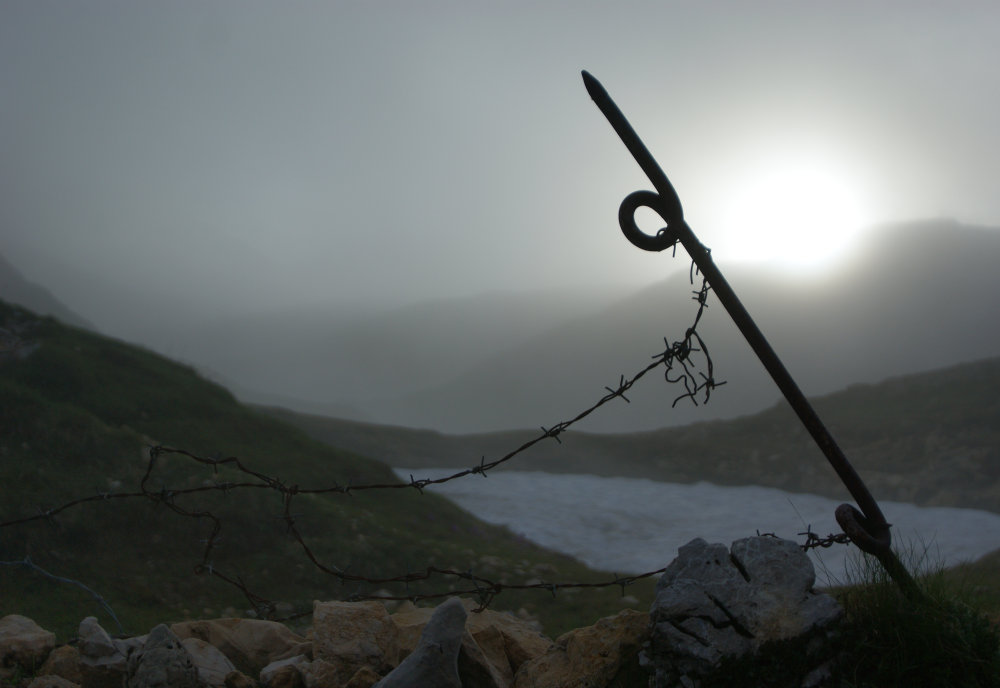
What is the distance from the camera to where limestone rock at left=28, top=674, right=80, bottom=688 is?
3.79 meters

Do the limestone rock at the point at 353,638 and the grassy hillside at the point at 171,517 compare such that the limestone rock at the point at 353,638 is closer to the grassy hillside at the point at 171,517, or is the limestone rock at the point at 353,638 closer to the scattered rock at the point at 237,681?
the scattered rock at the point at 237,681

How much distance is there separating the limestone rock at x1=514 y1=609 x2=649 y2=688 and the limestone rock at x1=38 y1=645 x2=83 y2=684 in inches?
113

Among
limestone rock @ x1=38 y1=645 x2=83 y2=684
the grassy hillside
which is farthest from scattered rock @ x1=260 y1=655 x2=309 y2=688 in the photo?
→ the grassy hillside

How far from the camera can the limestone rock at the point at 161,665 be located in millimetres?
3404

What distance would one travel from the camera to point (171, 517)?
1088cm

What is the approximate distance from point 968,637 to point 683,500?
24.3m

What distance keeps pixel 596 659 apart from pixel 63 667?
135 inches

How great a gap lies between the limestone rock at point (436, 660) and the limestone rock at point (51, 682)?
7.15 ft

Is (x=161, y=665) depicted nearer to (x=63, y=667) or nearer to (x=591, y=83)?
(x=63, y=667)

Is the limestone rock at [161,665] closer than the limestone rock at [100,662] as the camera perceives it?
Yes

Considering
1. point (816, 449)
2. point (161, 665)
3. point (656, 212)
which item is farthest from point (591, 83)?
point (816, 449)

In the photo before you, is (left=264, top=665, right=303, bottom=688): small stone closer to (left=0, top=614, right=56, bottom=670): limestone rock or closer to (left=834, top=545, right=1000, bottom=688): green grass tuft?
(left=0, top=614, right=56, bottom=670): limestone rock

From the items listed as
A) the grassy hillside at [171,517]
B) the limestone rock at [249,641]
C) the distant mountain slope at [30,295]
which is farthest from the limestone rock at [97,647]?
the distant mountain slope at [30,295]

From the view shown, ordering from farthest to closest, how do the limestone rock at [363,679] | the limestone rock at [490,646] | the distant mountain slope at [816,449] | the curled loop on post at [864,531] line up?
the distant mountain slope at [816,449] → the limestone rock at [363,679] → the limestone rock at [490,646] → the curled loop on post at [864,531]
